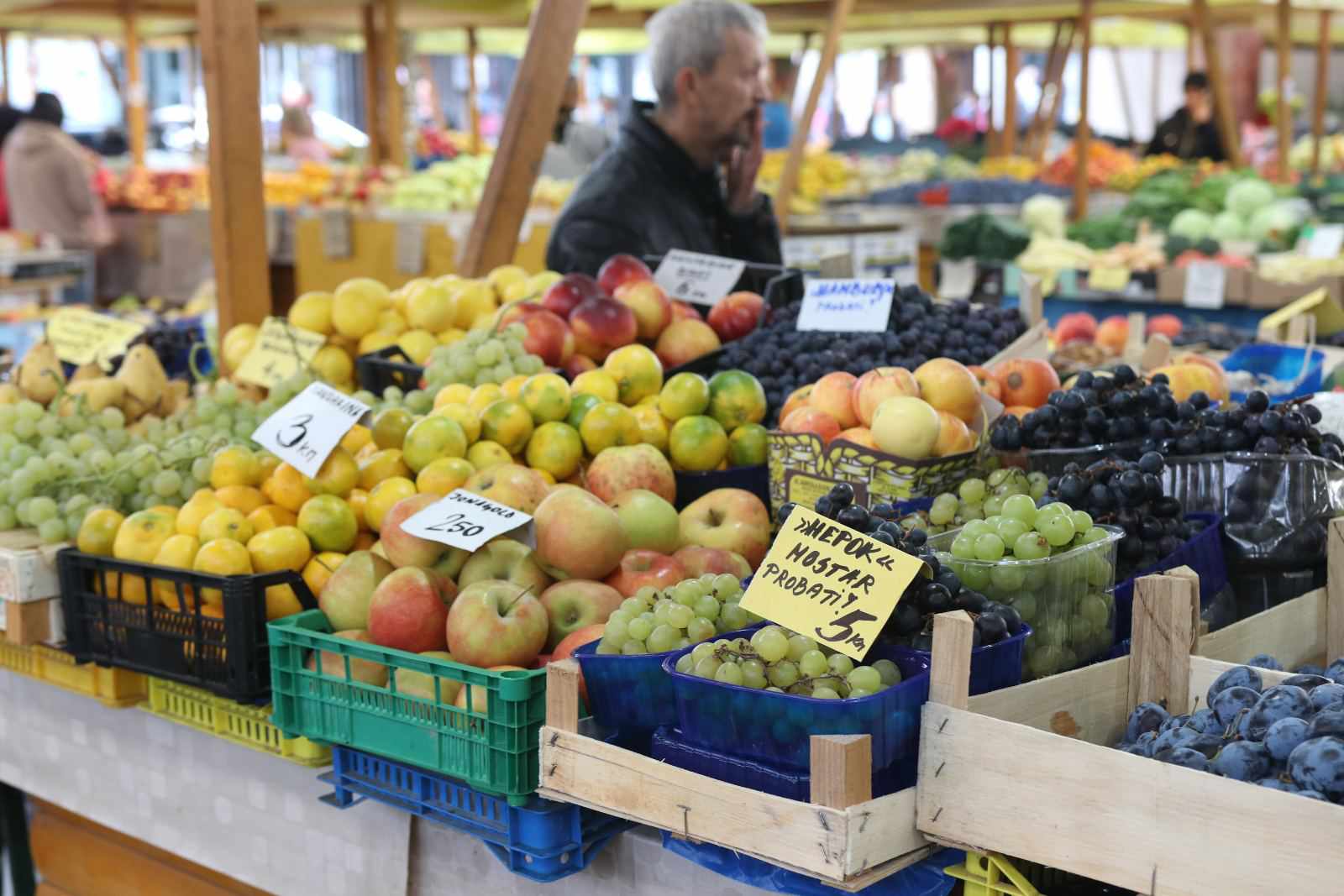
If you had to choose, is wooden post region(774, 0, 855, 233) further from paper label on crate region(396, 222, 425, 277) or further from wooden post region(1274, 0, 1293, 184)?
wooden post region(1274, 0, 1293, 184)

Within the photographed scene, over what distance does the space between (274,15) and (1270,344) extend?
7488mm

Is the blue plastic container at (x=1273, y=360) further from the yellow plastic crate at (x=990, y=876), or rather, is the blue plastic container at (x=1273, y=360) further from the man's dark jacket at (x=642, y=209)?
the yellow plastic crate at (x=990, y=876)

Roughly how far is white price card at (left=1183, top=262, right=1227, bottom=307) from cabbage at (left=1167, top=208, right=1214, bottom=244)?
1171 mm

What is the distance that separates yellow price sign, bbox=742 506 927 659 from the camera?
53.2 inches

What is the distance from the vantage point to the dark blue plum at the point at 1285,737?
48.5 inches

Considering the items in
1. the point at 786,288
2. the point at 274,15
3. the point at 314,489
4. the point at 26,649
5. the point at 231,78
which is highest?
the point at 274,15

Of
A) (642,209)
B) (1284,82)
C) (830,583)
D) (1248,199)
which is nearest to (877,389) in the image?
(830,583)

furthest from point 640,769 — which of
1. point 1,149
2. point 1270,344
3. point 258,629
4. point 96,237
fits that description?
point 1,149

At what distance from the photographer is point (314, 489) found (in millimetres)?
2199

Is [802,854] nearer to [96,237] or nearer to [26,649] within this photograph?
[26,649]

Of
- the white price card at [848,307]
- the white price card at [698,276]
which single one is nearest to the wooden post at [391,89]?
the white price card at [698,276]

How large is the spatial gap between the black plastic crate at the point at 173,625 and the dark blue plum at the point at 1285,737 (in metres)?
1.31

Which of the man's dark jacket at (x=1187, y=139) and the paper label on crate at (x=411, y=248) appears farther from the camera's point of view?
the man's dark jacket at (x=1187, y=139)

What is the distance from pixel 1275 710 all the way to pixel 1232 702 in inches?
2.4
